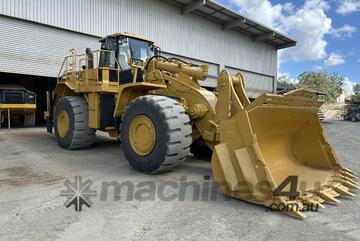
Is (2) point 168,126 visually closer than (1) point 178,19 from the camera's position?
Yes

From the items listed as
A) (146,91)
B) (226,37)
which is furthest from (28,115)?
(226,37)

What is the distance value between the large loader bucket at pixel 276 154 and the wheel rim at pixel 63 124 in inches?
192

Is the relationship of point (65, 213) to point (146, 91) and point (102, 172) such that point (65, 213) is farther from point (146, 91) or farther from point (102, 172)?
point (146, 91)

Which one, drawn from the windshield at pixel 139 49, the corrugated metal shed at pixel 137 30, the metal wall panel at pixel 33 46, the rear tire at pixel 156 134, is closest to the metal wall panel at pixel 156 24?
the corrugated metal shed at pixel 137 30

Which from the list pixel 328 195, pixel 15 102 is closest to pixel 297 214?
pixel 328 195

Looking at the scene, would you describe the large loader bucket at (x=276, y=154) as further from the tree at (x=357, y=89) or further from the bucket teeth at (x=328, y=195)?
the tree at (x=357, y=89)

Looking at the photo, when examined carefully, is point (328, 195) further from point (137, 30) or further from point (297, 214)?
point (137, 30)

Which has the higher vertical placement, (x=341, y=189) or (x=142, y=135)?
(x=142, y=135)

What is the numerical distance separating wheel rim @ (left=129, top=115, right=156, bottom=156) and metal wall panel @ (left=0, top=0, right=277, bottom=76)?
10.1 m

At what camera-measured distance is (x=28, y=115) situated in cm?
1495

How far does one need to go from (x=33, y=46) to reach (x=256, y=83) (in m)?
18.9

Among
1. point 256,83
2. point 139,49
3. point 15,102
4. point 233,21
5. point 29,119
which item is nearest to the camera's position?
point 139,49

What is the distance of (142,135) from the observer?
5719 millimetres

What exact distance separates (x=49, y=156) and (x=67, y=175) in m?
2.09
